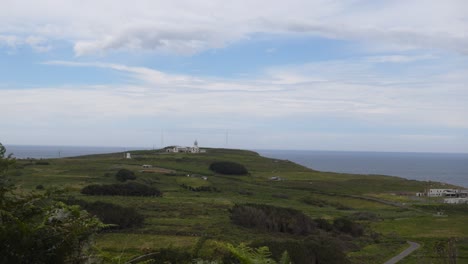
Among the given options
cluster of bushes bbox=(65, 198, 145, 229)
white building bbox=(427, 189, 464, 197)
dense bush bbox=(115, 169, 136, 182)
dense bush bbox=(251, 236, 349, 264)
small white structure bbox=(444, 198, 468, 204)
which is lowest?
small white structure bbox=(444, 198, 468, 204)

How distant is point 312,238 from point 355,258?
5.06 meters

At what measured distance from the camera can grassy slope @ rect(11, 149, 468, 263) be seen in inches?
1323

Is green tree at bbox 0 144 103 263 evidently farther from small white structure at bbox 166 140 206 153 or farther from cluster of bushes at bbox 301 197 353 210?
small white structure at bbox 166 140 206 153

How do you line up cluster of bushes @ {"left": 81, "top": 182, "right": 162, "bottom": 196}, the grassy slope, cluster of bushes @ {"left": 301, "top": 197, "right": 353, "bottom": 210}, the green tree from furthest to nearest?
cluster of bushes @ {"left": 301, "top": 197, "right": 353, "bottom": 210} < cluster of bushes @ {"left": 81, "top": 182, "right": 162, "bottom": 196} < the grassy slope < the green tree

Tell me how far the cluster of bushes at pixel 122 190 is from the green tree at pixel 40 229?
48413mm

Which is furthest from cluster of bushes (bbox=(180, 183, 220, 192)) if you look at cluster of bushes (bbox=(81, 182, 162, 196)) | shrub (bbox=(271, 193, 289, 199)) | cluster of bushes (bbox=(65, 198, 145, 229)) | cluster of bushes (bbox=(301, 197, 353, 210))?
cluster of bushes (bbox=(65, 198, 145, 229))

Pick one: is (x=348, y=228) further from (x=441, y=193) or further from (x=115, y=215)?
(x=441, y=193)

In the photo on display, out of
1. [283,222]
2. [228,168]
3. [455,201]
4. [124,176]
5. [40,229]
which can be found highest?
[40,229]

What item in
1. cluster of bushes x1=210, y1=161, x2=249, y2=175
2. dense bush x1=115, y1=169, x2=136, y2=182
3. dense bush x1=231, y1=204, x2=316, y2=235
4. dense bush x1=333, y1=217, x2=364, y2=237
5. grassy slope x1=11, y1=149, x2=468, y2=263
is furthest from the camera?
cluster of bushes x1=210, y1=161, x2=249, y2=175

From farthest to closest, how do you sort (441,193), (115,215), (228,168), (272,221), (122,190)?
(228,168)
(441,193)
(122,190)
(272,221)
(115,215)

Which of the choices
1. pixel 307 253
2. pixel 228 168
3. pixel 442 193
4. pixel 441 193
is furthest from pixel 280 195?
pixel 307 253

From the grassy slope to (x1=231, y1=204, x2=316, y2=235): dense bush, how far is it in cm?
137

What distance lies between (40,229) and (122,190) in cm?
5079

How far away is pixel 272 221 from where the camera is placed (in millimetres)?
41188
